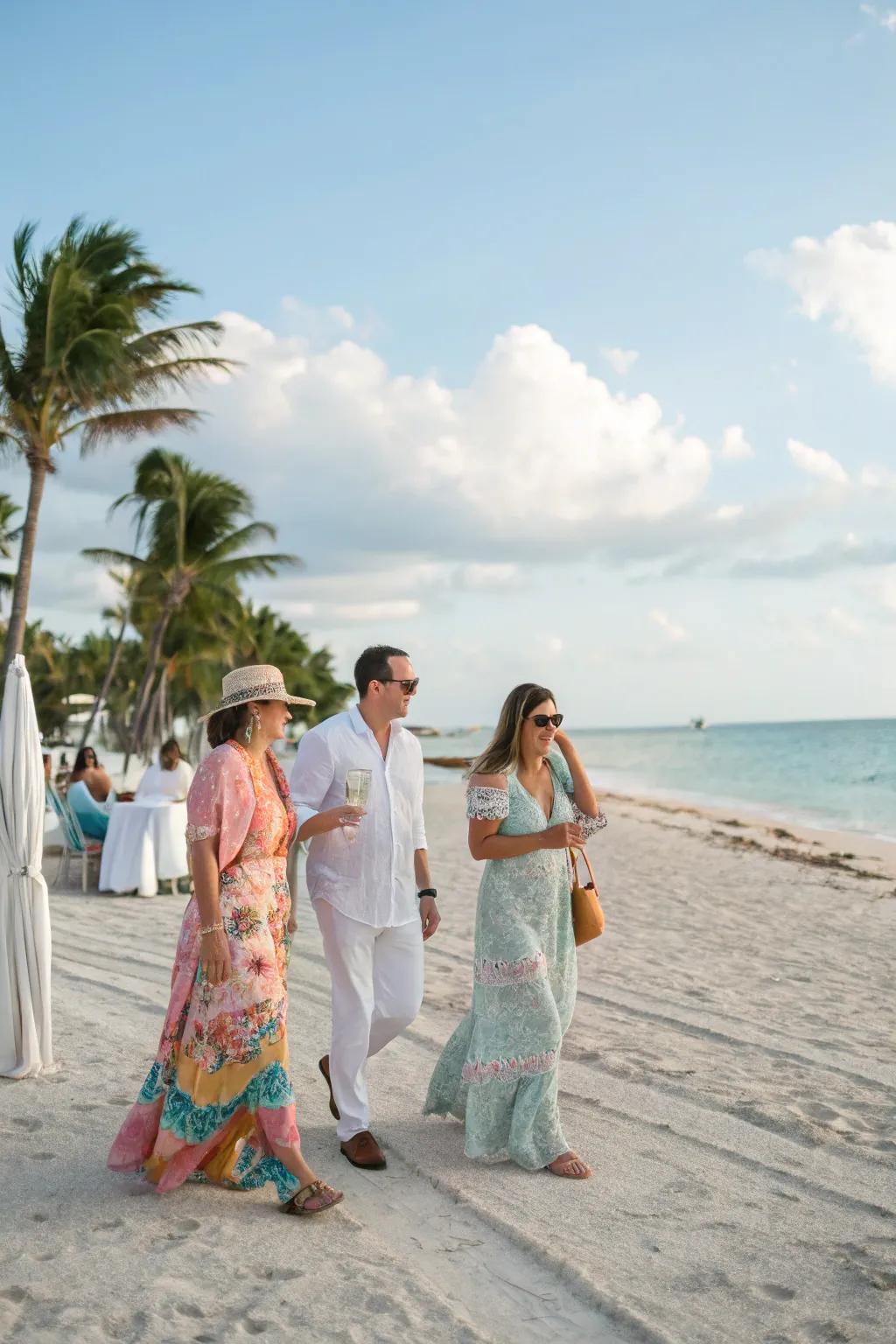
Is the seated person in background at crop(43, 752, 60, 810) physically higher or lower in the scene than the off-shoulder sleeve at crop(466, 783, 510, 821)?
lower

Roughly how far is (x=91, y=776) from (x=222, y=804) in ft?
31.6

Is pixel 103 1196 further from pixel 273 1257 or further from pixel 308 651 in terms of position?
pixel 308 651

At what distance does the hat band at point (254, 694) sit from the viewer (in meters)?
3.60

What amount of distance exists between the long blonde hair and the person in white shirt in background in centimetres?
31

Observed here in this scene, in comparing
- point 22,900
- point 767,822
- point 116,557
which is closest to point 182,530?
point 116,557

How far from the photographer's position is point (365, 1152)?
3.88 meters

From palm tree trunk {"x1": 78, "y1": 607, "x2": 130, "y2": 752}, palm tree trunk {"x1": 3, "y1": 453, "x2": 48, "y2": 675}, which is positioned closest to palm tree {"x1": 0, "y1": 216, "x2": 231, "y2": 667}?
palm tree trunk {"x1": 3, "y1": 453, "x2": 48, "y2": 675}

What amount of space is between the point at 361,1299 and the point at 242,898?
1181 millimetres

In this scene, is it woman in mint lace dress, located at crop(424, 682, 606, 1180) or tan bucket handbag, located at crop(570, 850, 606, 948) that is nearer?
woman in mint lace dress, located at crop(424, 682, 606, 1180)

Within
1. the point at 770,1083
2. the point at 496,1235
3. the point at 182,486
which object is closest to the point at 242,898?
the point at 496,1235

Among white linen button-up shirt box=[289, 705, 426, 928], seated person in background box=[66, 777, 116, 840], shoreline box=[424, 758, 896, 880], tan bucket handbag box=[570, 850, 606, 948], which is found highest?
white linen button-up shirt box=[289, 705, 426, 928]

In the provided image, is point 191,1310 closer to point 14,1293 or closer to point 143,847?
point 14,1293

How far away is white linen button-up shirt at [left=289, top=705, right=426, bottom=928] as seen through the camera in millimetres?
3924

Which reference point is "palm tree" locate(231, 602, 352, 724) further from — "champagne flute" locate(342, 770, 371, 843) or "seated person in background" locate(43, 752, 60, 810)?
"champagne flute" locate(342, 770, 371, 843)
